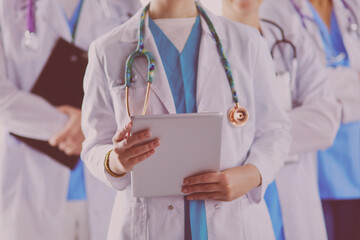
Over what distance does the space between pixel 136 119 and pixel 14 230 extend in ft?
3.06

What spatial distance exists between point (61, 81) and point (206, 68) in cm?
73

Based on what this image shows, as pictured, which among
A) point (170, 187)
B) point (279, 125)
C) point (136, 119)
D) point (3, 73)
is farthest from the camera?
point (3, 73)

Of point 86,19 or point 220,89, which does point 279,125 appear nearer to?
point 220,89

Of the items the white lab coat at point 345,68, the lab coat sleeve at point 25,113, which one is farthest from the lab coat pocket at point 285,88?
the lab coat sleeve at point 25,113

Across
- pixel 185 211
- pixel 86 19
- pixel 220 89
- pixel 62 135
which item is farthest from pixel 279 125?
pixel 86 19

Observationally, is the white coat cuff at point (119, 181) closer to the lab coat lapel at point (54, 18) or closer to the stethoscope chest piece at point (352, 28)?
the lab coat lapel at point (54, 18)

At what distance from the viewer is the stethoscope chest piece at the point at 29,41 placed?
1454mm

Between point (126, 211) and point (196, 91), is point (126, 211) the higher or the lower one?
the lower one

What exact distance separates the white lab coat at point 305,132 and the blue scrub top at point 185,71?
1.81ft

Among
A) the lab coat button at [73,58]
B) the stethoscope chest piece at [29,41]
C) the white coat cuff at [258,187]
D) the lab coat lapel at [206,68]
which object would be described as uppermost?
the stethoscope chest piece at [29,41]

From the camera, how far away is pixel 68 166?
4.94 ft

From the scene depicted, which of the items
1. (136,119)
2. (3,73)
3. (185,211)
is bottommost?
(185,211)

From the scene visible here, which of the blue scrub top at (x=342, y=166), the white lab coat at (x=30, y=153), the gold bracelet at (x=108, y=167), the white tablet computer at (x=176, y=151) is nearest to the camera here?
the white tablet computer at (x=176, y=151)

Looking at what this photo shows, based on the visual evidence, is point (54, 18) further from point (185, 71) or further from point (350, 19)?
point (350, 19)
